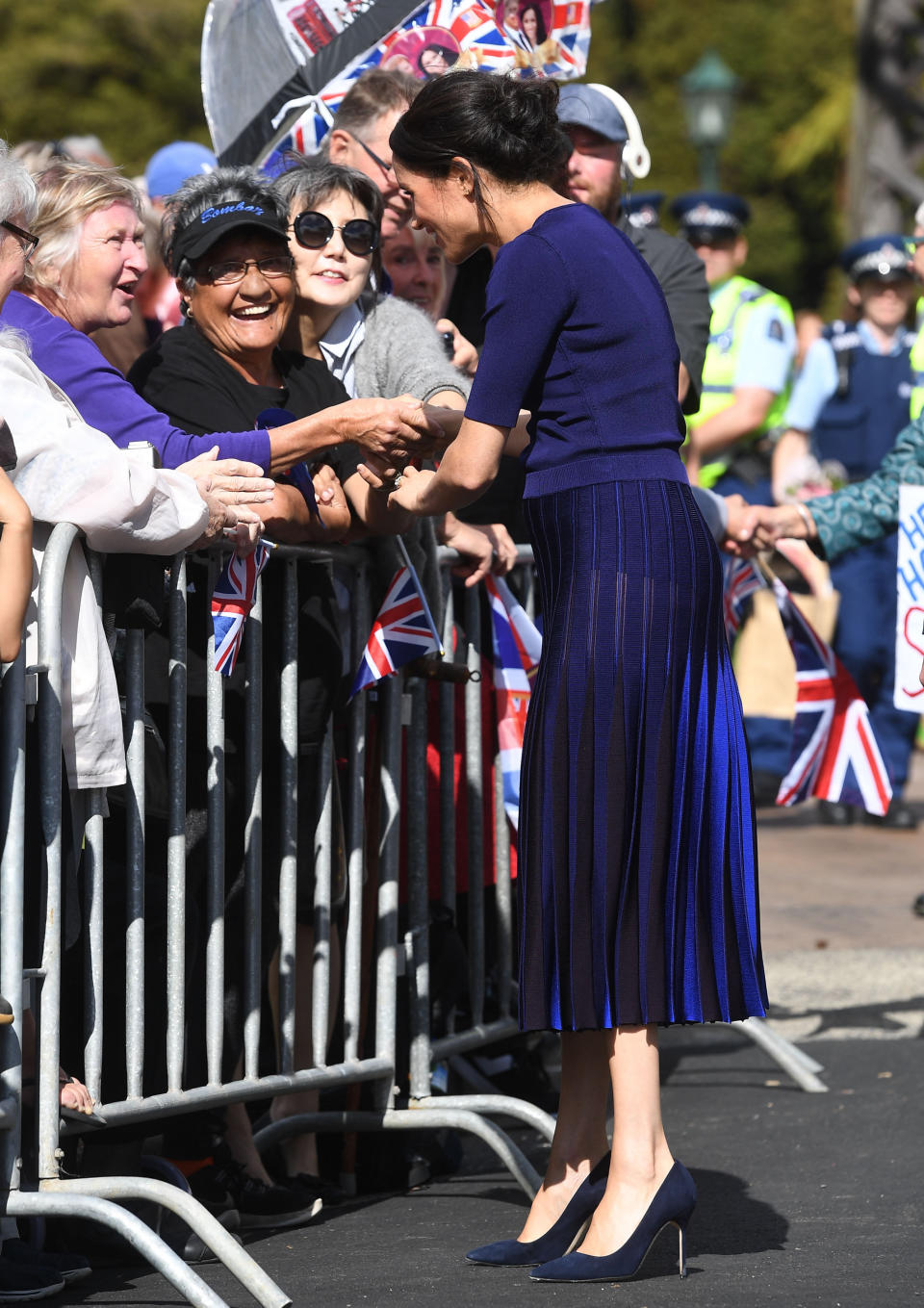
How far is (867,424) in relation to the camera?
1064cm

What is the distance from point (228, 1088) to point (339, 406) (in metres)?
1.40

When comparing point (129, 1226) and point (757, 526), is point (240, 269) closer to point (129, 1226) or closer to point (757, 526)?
point (757, 526)

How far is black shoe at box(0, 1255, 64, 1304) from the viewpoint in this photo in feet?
12.2

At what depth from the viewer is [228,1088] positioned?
4223 mm

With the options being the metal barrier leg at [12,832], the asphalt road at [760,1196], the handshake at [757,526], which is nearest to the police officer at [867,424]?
the asphalt road at [760,1196]

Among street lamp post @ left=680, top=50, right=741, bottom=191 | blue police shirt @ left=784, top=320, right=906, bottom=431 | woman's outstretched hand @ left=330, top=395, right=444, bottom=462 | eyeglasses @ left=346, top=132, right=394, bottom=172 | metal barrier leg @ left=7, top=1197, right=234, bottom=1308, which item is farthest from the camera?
street lamp post @ left=680, top=50, right=741, bottom=191

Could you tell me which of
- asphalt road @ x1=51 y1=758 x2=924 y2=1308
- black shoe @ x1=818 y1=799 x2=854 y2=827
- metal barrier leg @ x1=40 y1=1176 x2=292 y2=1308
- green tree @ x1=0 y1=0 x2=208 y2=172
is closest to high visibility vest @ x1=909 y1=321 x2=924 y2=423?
asphalt road @ x1=51 y1=758 x2=924 y2=1308

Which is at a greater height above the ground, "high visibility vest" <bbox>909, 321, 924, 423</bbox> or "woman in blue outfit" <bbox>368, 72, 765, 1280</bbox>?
"high visibility vest" <bbox>909, 321, 924, 423</bbox>

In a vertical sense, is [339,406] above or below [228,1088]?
above

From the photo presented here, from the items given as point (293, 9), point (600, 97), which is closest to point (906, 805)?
point (600, 97)

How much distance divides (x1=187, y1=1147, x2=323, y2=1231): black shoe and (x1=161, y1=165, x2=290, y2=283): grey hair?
1.90 meters

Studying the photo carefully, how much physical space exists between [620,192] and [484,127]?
95.7 inches

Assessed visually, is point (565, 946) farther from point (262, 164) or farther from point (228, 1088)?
point (262, 164)

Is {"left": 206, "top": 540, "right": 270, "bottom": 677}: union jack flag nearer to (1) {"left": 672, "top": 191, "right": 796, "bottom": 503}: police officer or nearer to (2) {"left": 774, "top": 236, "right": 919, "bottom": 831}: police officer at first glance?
(1) {"left": 672, "top": 191, "right": 796, "bottom": 503}: police officer
